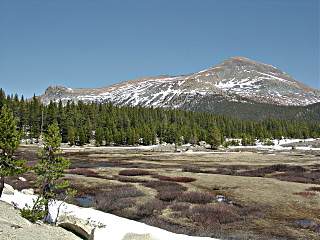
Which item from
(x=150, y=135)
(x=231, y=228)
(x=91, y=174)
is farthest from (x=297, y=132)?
(x=231, y=228)

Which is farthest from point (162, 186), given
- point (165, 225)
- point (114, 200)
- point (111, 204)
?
point (165, 225)

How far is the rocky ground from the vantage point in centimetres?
965

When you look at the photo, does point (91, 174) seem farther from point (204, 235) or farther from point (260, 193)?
point (204, 235)

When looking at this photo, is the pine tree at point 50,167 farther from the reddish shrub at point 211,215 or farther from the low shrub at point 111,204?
the reddish shrub at point 211,215

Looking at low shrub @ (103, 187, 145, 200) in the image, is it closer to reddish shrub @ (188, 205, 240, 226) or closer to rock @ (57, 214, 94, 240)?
reddish shrub @ (188, 205, 240, 226)

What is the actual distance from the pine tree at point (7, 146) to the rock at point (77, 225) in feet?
15.8

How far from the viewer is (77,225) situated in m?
12.7

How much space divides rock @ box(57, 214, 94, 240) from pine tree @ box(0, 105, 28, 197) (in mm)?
4805

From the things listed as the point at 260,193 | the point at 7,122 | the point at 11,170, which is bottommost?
the point at 260,193

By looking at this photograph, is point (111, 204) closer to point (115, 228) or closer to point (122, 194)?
point (122, 194)

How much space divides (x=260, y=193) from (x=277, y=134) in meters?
154

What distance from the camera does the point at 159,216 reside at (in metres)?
16.5

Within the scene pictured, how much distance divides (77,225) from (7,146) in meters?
7.24

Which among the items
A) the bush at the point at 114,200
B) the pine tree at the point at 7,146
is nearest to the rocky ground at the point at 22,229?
the pine tree at the point at 7,146
